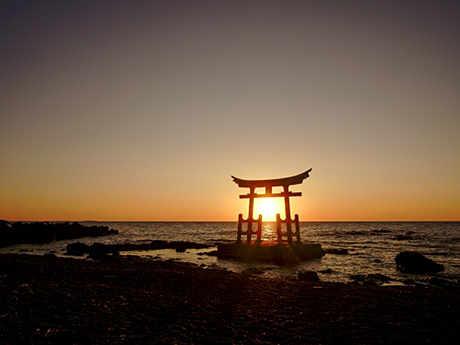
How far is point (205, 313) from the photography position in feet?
21.1

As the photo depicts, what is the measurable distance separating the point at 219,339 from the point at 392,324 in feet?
11.8

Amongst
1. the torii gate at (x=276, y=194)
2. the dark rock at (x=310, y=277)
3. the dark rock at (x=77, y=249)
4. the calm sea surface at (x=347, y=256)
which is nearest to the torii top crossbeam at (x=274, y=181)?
the torii gate at (x=276, y=194)

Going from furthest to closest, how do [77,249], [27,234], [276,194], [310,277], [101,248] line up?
[27,234]
[101,248]
[77,249]
[276,194]
[310,277]

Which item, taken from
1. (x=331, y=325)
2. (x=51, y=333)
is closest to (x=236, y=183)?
(x=331, y=325)

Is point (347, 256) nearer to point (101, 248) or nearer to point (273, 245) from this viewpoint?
point (273, 245)

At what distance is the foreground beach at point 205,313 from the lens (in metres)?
4.89

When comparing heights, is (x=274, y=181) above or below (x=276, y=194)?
above

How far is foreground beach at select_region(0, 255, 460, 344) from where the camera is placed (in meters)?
4.89

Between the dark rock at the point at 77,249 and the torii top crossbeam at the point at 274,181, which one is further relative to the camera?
the dark rock at the point at 77,249

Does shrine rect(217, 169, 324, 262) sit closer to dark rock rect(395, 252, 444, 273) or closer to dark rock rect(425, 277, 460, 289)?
dark rock rect(395, 252, 444, 273)

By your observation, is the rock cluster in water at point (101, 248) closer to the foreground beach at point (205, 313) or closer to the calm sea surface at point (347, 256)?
the calm sea surface at point (347, 256)

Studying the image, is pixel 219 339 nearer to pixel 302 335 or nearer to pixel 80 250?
pixel 302 335

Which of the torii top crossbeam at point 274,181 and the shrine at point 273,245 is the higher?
the torii top crossbeam at point 274,181

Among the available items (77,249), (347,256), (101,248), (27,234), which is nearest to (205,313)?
(347,256)
